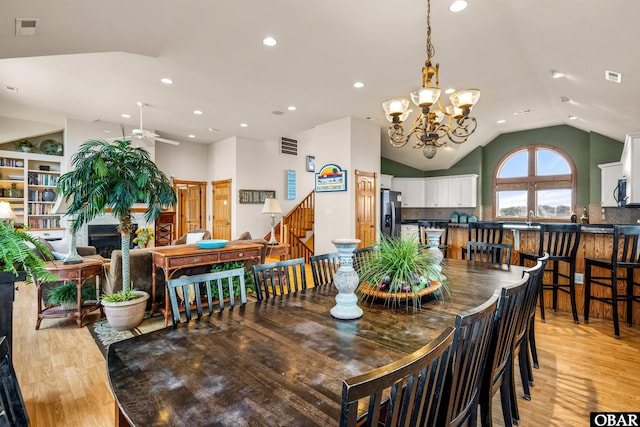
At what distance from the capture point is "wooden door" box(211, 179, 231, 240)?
8328mm

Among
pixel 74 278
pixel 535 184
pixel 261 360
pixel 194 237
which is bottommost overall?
pixel 74 278

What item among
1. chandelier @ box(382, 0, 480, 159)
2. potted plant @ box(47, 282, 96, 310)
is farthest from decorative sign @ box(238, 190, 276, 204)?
chandelier @ box(382, 0, 480, 159)

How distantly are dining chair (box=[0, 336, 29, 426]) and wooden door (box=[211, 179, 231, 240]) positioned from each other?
754 centimetres

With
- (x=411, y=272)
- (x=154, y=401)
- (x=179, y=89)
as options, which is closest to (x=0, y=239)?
(x=154, y=401)

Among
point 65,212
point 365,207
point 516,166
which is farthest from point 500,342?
point 516,166

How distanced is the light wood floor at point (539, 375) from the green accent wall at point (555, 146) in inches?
177

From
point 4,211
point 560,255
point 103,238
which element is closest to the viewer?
point 560,255

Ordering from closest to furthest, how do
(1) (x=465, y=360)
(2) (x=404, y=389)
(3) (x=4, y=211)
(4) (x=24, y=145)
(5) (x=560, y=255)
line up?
(2) (x=404, y=389), (1) (x=465, y=360), (5) (x=560, y=255), (3) (x=4, y=211), (4) (x=24, y=145)

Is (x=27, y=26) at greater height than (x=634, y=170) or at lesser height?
greater

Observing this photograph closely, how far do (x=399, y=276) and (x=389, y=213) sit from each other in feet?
17.8

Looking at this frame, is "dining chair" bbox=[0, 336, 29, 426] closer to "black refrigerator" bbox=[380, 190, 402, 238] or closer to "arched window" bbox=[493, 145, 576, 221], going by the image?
"black refrigerator" bbox=[380, 190, 402, 238]

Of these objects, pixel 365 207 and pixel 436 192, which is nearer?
pixel 365 207

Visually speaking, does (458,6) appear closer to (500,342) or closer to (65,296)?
(500,342)

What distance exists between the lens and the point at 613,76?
348 cm
